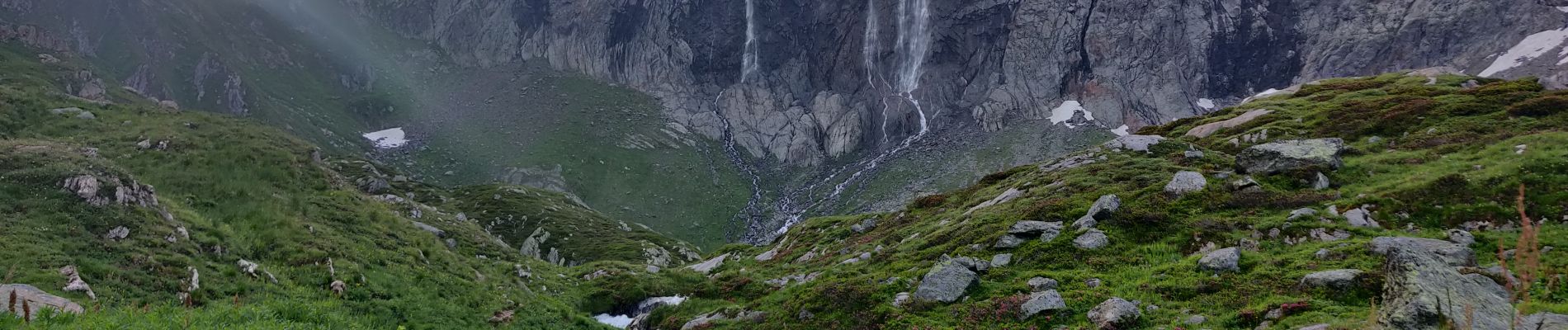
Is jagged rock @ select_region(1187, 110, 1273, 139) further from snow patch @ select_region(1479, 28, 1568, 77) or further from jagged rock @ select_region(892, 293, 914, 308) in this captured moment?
snow patch @ select_region(1479, 28, 1568, 77)

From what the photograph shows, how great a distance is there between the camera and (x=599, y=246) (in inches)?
2665

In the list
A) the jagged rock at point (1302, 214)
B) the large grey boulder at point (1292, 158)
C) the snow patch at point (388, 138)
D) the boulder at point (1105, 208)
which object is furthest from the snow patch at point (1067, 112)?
the snow patch at point (388, 138)

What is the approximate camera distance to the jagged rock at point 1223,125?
5217 centimetres

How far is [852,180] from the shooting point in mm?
129125

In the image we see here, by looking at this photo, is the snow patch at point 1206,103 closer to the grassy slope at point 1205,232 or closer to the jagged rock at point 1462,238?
the grassy slope at point 1205,232

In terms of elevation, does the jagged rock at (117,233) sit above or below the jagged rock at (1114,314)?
above

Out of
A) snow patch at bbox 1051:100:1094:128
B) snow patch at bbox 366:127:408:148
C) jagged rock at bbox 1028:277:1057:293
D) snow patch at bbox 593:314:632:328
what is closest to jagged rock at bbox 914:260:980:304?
jagged rock at bbox 1028:277:1057:293

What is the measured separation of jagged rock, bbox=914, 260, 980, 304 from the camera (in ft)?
68.6

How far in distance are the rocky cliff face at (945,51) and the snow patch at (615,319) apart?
11370cm

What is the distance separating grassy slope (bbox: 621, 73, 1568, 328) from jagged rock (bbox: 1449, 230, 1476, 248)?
245 mm

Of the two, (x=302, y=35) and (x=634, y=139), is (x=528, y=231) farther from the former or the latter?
(x=302, y=35)

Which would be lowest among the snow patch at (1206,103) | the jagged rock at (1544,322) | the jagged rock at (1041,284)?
the snow patch at (1206,103)

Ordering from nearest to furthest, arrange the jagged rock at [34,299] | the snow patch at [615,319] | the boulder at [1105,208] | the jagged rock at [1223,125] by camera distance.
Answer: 1. the jagged rock at [34,299]
2. the boulder at [1105,208]
3. the snow patch at [615,319]
4. the jagged rock at [1223,125]

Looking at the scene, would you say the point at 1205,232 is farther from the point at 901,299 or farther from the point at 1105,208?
the point at 901,299
